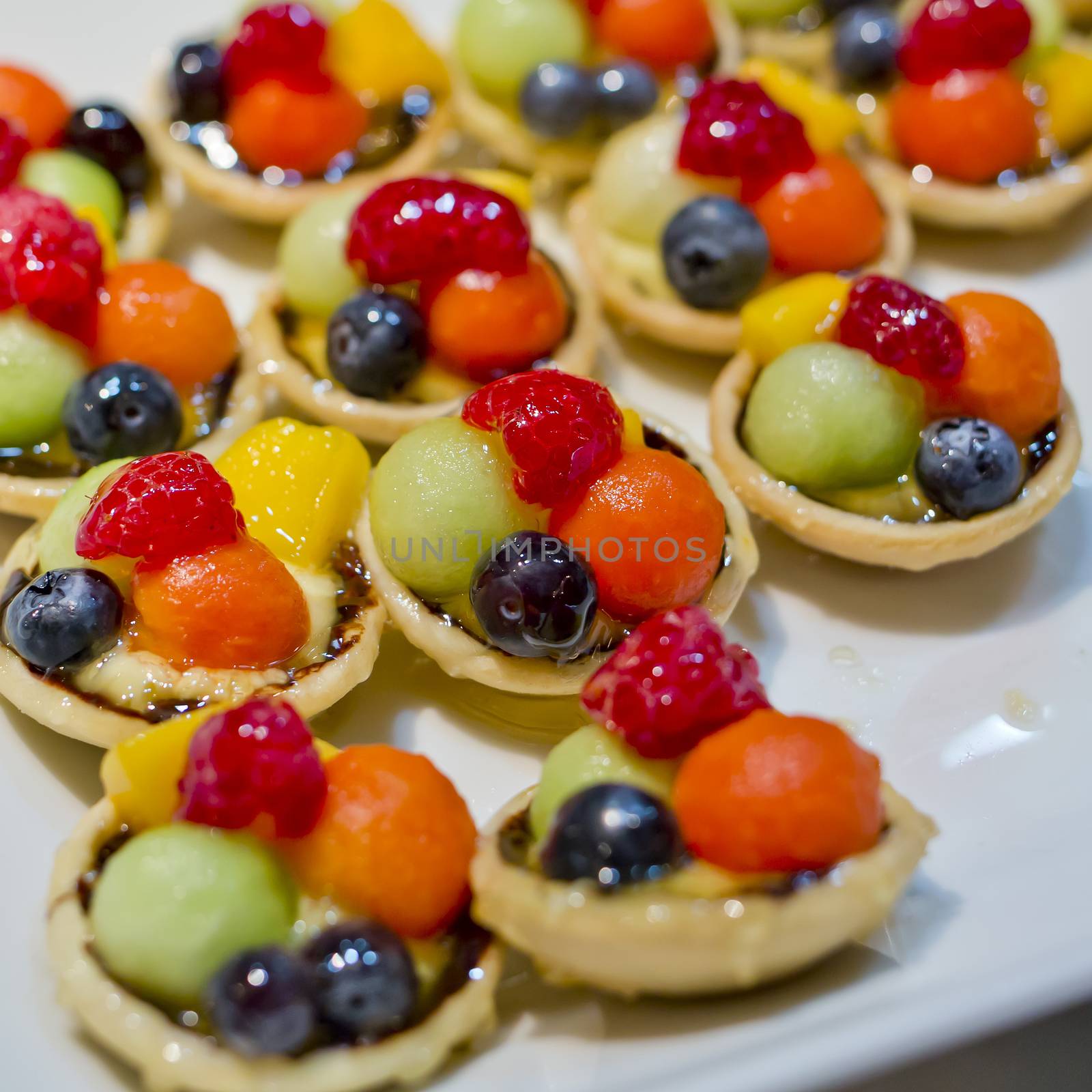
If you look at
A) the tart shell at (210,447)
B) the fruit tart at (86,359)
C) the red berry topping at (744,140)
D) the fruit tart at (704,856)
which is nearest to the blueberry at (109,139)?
the fruit tart at (86,359)

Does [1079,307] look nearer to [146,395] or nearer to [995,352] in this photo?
[995,352]

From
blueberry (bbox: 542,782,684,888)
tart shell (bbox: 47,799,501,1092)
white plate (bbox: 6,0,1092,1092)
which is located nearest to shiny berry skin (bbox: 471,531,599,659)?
white plate (bbox: 6,0,1092,1092)

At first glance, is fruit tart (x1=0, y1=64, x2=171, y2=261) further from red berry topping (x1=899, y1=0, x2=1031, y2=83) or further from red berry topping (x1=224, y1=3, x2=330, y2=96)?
red berry topping (x1=899, y1=0, x2=1031, y2=83)

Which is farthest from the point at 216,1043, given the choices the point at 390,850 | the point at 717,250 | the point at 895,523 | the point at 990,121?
the point at 990,121

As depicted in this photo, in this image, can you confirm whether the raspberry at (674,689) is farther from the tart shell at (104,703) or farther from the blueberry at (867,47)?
the blueberry at (867,47)

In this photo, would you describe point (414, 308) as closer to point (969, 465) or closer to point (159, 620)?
point (159, 620)

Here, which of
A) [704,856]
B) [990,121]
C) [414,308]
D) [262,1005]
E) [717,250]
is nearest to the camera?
[262,1005]

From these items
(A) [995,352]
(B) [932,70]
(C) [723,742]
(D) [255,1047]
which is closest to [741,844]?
(C) [723,742]
